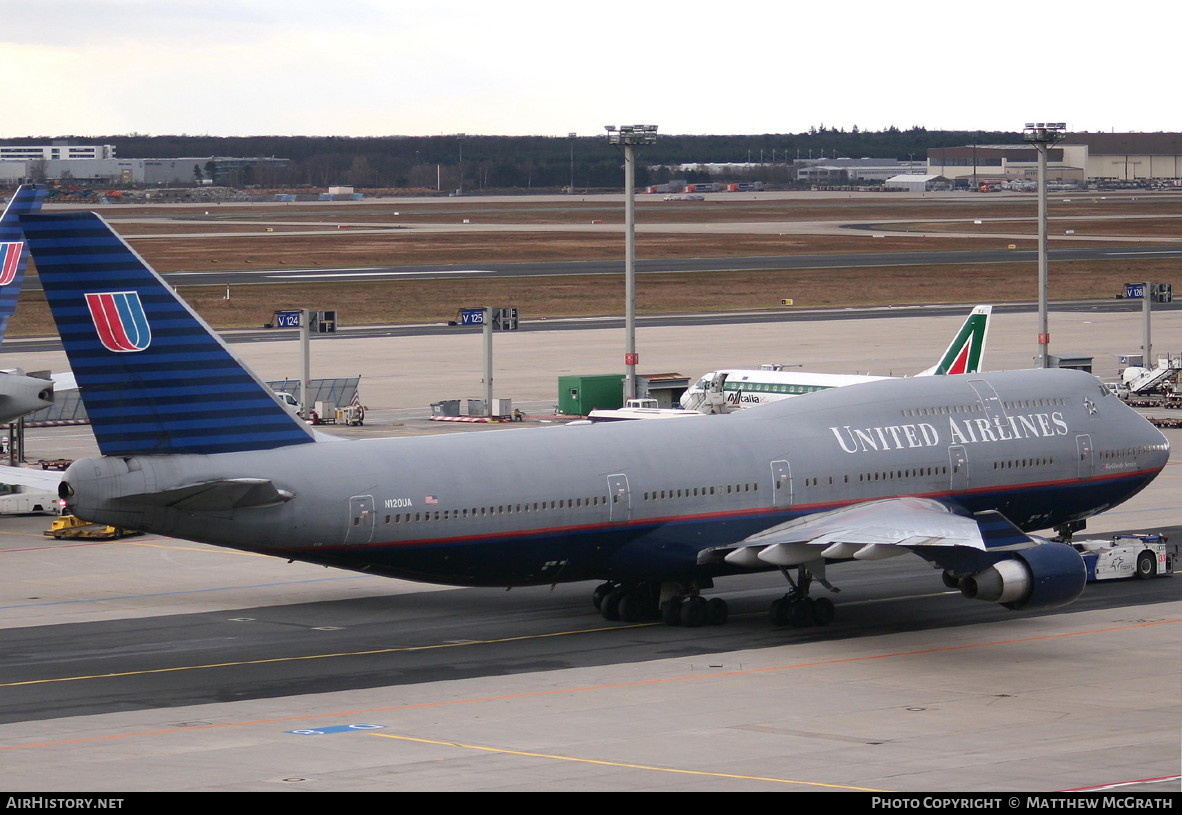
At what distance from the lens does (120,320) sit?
34.5m

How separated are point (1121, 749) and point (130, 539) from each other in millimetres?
34283

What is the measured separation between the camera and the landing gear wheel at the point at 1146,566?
46.1m

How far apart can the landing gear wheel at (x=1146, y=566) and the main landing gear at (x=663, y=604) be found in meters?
11.8

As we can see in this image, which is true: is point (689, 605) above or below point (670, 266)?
below

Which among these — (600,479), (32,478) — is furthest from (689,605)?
(32,478)

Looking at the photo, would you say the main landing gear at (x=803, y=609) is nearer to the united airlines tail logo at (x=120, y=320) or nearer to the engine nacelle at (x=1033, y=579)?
the engine nacelle at (x=1033, y=579)

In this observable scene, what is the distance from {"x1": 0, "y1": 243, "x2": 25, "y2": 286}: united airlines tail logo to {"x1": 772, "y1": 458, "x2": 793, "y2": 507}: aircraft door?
77.5ft

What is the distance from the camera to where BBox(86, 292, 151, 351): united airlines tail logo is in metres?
34.3

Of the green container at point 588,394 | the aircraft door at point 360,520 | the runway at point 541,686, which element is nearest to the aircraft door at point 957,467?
the runway at point 541,686

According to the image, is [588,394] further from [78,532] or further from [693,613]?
[693,613]

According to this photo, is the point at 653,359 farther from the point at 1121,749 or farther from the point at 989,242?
the point at 989,242

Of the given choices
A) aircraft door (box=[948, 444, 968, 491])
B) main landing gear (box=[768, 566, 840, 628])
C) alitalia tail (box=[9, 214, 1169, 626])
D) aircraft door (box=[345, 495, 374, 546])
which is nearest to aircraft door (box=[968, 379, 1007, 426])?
alitalia tail (box=[9, 214, 1169, 626])

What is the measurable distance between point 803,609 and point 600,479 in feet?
17.6
